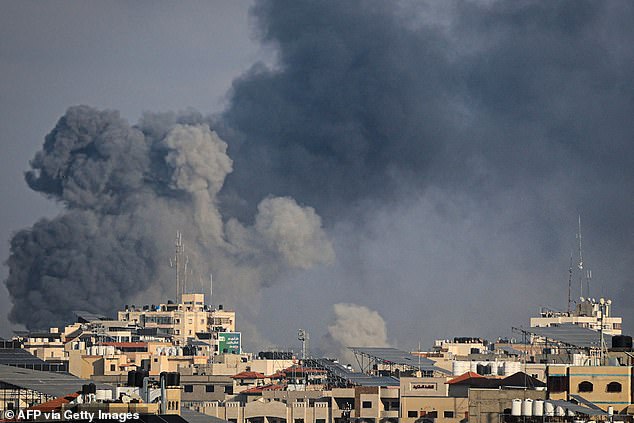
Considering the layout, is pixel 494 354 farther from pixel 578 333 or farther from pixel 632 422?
pixel 632 422

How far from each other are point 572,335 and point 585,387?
2427cm

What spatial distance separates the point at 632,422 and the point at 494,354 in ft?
280

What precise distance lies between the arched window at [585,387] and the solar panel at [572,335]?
57.3 feet

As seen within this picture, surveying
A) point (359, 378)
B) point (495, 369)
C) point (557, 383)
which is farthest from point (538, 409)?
point (359, 378)

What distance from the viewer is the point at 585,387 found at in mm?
79812

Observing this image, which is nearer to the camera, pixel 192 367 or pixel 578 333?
pixel 578 333

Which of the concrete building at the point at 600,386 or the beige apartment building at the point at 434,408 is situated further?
the beige apartment building at the point at 434,408

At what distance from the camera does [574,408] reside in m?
72.6

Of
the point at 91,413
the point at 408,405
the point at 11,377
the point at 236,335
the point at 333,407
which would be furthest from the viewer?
the point at 236,335

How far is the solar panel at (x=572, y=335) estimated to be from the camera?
98.6m

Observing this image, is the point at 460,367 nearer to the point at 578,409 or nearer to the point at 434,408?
the point at 434,408

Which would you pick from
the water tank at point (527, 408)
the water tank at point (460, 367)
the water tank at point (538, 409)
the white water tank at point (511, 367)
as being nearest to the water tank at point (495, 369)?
the white water tank at point (511, 367)

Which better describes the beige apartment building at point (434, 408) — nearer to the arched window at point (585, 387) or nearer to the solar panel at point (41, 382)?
the arched window at point (585, 387)

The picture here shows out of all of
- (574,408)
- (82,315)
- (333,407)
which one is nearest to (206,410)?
(333,407)
